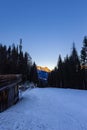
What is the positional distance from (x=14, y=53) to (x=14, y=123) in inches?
2818

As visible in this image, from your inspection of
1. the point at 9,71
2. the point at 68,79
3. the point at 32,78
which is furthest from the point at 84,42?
the point at 32,78

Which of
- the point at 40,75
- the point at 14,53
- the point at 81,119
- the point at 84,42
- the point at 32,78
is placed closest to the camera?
the point at 81,119

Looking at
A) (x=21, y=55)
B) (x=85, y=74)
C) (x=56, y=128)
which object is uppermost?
(x=21, y=55)

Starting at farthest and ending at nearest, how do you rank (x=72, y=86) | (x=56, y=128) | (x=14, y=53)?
(x=14, y=53)
(x=72, y=86)
(x=56, y=128)

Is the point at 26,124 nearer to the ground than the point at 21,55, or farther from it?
nearer to the ground

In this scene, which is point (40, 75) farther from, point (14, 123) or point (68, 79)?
point (14, 123)

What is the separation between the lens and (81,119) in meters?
11.6

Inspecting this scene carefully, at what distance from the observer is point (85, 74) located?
2633 inches

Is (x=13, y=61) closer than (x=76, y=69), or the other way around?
(x=76, y=69)

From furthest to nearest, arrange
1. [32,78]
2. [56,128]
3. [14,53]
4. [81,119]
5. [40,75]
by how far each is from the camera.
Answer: [40,75]
[32,78]
[14,53]
[81,119]
[56,128]

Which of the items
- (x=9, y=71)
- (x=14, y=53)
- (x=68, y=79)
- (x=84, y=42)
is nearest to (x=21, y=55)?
(x=14, y=53)

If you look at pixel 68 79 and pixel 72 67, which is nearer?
pixel 72 67

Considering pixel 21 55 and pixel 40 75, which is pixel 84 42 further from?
pixel 40 75

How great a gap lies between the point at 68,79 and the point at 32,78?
27.8 m
